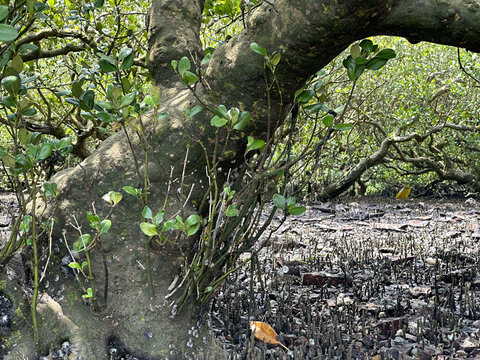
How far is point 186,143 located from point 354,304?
150cm

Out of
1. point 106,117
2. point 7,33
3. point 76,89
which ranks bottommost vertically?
point 106,117

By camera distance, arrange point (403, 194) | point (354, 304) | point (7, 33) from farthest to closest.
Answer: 1. point (403, 194)
2. point (354, 304)
3. point (7, 33)

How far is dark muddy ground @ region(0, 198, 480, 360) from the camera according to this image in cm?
231

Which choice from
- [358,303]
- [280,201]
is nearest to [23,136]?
[280,201]

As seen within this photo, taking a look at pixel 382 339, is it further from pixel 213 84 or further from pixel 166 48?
pixel 166 48

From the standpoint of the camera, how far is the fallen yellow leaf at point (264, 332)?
237 cm

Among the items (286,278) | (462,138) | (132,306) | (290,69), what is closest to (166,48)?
(290,69)

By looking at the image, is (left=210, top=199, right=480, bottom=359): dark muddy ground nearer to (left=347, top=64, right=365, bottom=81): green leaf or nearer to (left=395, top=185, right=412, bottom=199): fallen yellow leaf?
(left=347, top=64, right=365, bottom=81): green leaf

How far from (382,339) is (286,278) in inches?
50.6

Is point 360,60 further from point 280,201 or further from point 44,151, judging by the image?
point 44,151

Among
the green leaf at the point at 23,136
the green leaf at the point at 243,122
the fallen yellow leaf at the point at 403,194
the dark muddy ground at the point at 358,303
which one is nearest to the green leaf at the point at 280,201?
the green leaf at the point at 243,122

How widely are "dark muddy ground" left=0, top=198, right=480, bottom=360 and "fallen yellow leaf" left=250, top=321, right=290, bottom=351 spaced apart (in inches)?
1.4

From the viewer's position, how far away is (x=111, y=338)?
6.89 feet

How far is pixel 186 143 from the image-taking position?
2348 millimetres
